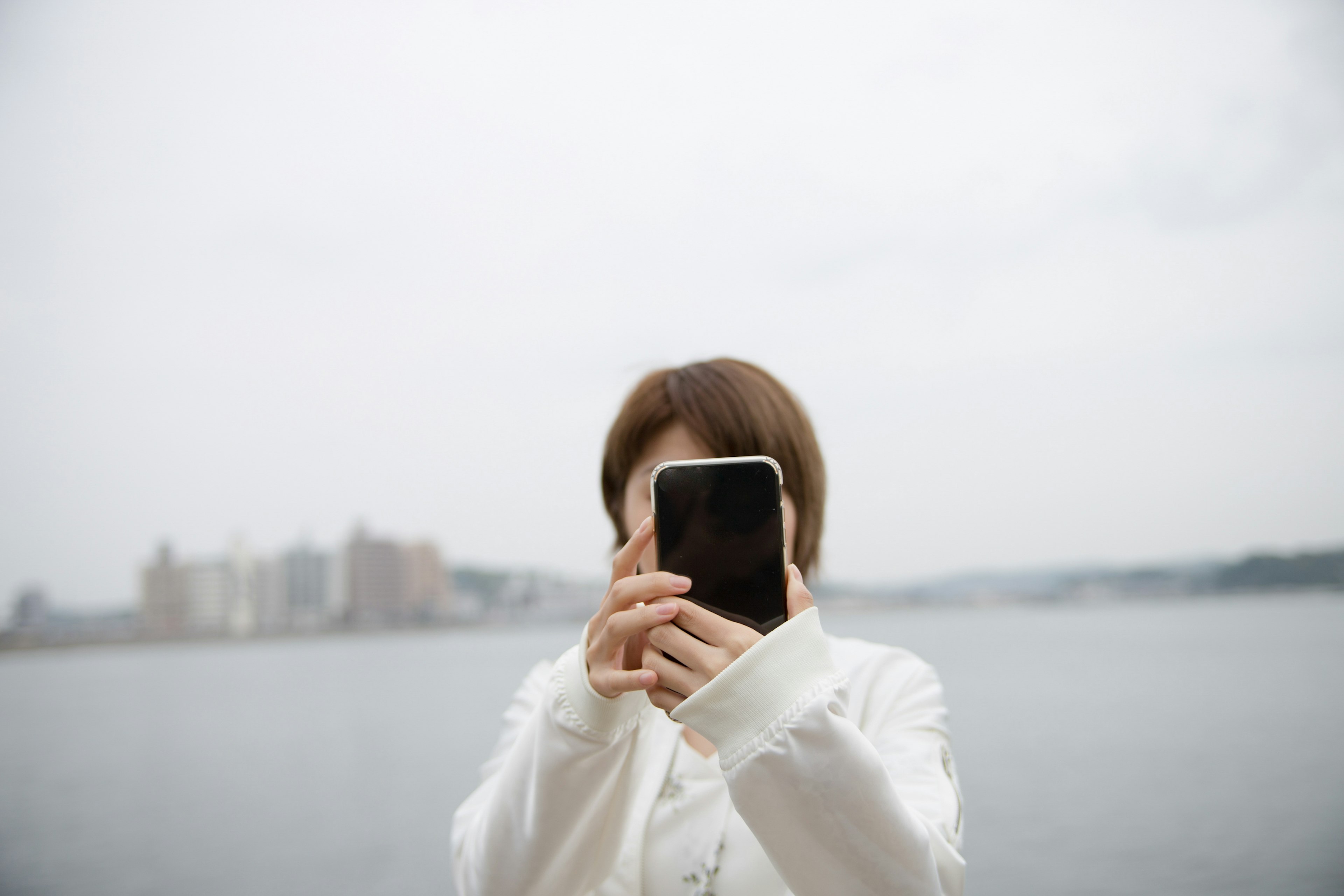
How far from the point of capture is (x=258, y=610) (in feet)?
170

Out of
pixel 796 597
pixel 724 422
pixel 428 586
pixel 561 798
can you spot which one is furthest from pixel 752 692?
pixel 428 586

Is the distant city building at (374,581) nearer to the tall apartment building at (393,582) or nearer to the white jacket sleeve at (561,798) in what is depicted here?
the tall apartment building at (393,582)

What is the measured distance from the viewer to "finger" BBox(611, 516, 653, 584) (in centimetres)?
108

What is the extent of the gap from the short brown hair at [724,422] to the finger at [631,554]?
49 centimetres

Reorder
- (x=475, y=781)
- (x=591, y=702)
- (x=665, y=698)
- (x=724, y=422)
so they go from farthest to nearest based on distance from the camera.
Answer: (x=475, y=781) < (x=724, y=422) < (x=591, y=702) < (x=665, y=698)

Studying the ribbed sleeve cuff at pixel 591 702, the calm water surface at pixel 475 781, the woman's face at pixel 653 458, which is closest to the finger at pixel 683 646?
the ribbed sleeve cuff at pixel 591 702

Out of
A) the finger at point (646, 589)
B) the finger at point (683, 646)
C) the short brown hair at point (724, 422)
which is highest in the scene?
the short brown hair at point (724, 422)

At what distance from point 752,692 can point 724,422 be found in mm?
729

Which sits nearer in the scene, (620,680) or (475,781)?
(620,680)

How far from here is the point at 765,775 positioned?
907 millimetres

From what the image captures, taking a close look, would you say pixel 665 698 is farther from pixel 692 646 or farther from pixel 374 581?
pixel 374 581

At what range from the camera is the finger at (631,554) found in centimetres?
108

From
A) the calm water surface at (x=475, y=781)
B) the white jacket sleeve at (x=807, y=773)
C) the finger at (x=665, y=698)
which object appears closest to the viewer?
the white jacket sleeve at (x=807, y=773)

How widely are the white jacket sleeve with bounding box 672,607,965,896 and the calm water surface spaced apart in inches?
110
